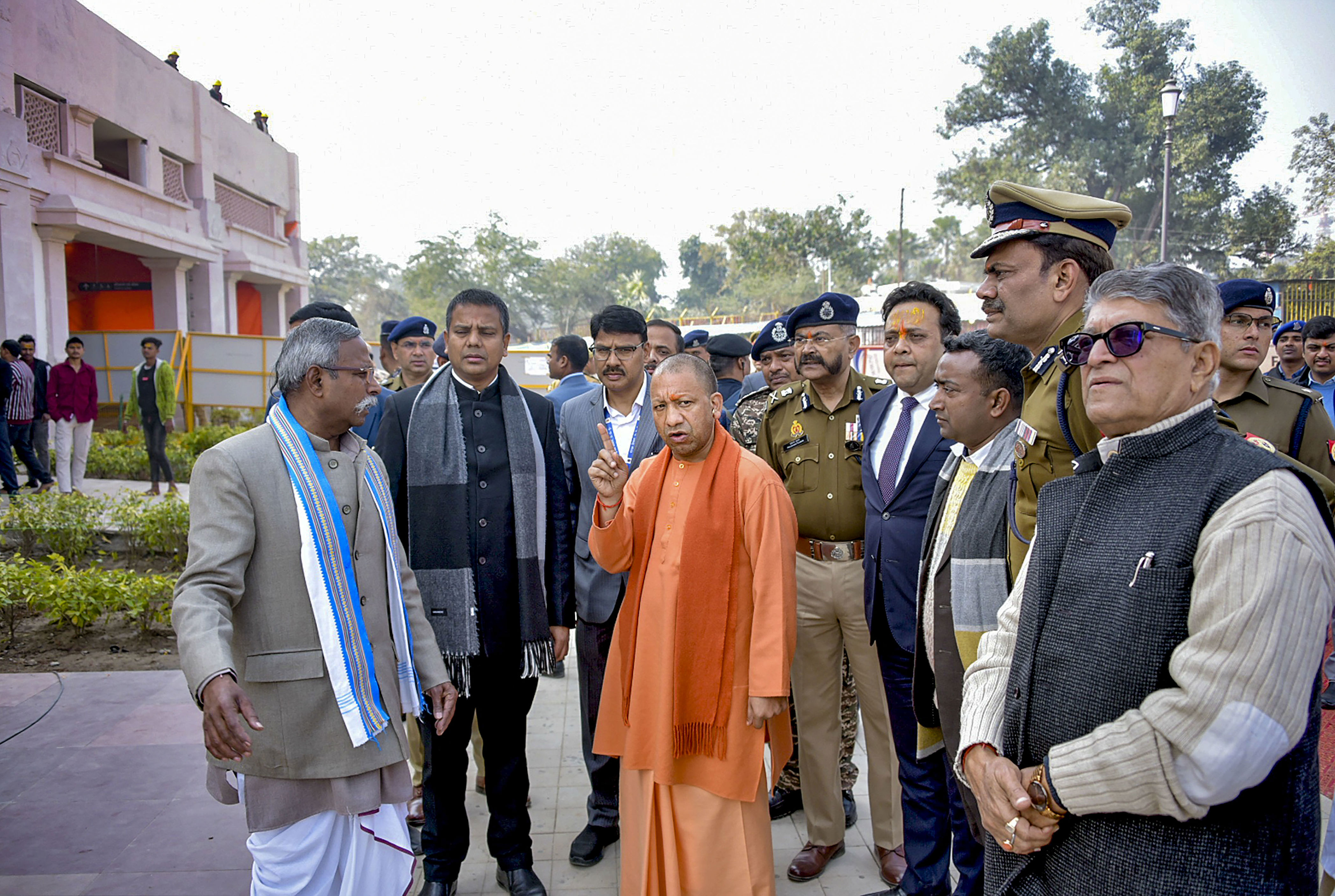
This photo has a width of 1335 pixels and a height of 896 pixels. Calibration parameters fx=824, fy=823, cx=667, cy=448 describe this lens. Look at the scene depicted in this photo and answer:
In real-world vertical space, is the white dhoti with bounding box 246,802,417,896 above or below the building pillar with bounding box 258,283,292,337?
below

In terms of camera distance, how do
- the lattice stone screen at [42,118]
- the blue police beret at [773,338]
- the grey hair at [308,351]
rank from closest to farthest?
1. the grey hair at [308,351]
2. the blue police beret at [773,338]
3. the lattice stone screen at [42,118]

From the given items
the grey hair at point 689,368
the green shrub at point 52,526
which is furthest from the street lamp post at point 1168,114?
the green shrub at point 52,526

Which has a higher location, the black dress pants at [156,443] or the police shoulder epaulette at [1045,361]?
the police shoulder epaulette at [1045,361]

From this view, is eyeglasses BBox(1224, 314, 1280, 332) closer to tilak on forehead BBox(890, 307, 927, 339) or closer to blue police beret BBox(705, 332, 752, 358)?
tilak on forehead BBox(890, 307, 927, 339)

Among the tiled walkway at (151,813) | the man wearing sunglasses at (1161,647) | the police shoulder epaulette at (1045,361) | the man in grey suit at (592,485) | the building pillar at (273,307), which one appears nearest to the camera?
the man wearing sunglasses at (1161,647)

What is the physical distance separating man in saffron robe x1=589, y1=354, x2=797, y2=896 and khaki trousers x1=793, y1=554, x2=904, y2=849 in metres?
0.50

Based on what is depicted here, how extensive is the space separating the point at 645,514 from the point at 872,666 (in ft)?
3.95

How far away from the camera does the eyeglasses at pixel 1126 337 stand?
1588mm

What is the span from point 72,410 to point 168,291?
987cm

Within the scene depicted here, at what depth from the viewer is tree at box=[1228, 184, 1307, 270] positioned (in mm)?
30391

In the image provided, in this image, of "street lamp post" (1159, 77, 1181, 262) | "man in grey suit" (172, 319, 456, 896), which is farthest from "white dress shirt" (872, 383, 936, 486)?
"street lamp post" (1159, 77, 1181, 262)

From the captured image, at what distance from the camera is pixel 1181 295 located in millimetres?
1607

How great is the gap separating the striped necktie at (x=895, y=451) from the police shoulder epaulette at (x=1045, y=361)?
115 cm

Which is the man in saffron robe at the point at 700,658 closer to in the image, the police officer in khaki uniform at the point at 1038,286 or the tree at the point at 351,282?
the police officer in khaki uniform at the point at 1038,286
